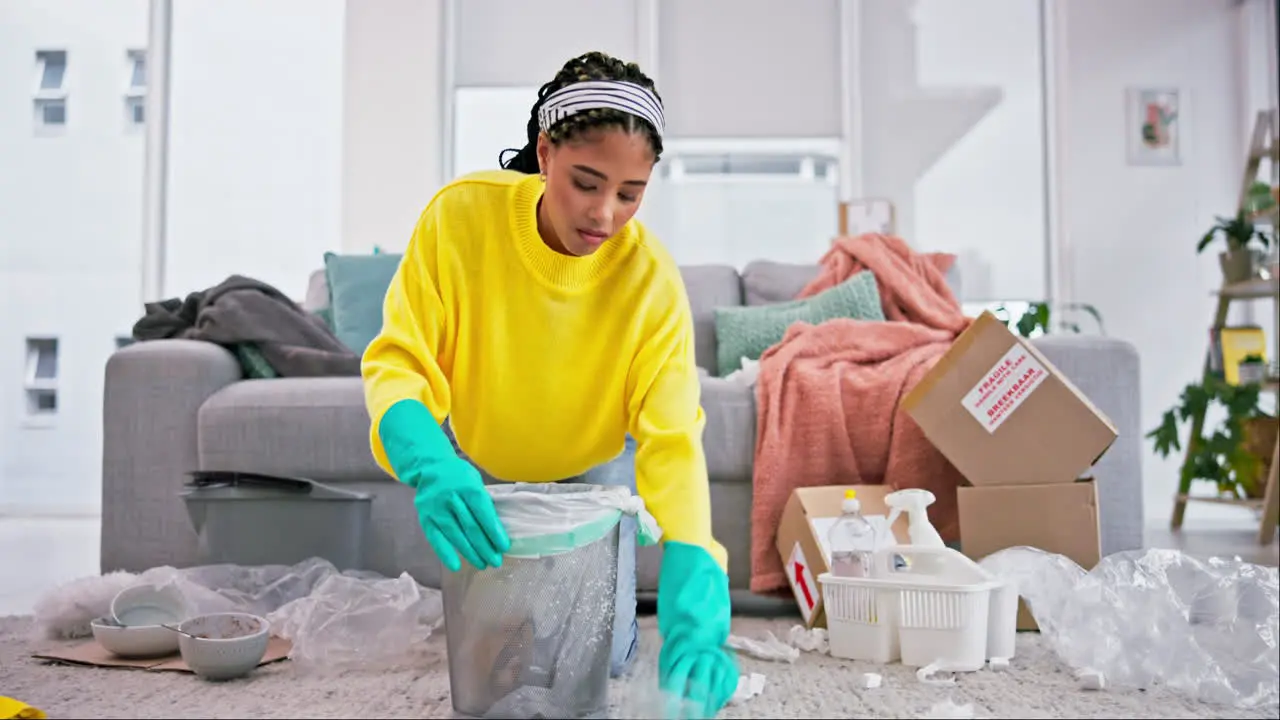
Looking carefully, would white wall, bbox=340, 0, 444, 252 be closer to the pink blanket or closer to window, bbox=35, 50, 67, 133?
window, bbox=35, 50, 67, 133

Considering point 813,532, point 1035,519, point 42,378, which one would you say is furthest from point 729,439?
point 42,378

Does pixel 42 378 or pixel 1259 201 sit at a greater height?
pixel 1259 201

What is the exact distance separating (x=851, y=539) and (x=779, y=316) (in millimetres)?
900

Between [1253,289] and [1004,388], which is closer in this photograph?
[1004,388]

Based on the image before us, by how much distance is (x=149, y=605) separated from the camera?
1.52m

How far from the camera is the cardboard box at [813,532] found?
1673mm

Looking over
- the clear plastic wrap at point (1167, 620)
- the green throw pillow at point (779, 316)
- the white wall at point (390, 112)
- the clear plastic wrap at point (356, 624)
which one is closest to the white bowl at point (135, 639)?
the clear plastic wrap at point (356, 624)

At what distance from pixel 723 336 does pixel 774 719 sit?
1401 mm

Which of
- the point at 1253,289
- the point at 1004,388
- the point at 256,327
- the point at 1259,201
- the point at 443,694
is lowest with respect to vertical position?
the point at 443,694

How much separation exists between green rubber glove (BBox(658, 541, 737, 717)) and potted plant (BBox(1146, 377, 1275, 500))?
8.78 feet

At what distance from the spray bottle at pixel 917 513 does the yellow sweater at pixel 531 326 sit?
546mm

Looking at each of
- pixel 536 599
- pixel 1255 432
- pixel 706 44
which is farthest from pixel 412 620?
pixel 706 44

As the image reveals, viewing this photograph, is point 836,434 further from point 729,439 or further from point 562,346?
point 562,346

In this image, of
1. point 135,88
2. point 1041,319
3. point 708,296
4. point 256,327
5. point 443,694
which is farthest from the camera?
point 135,88
